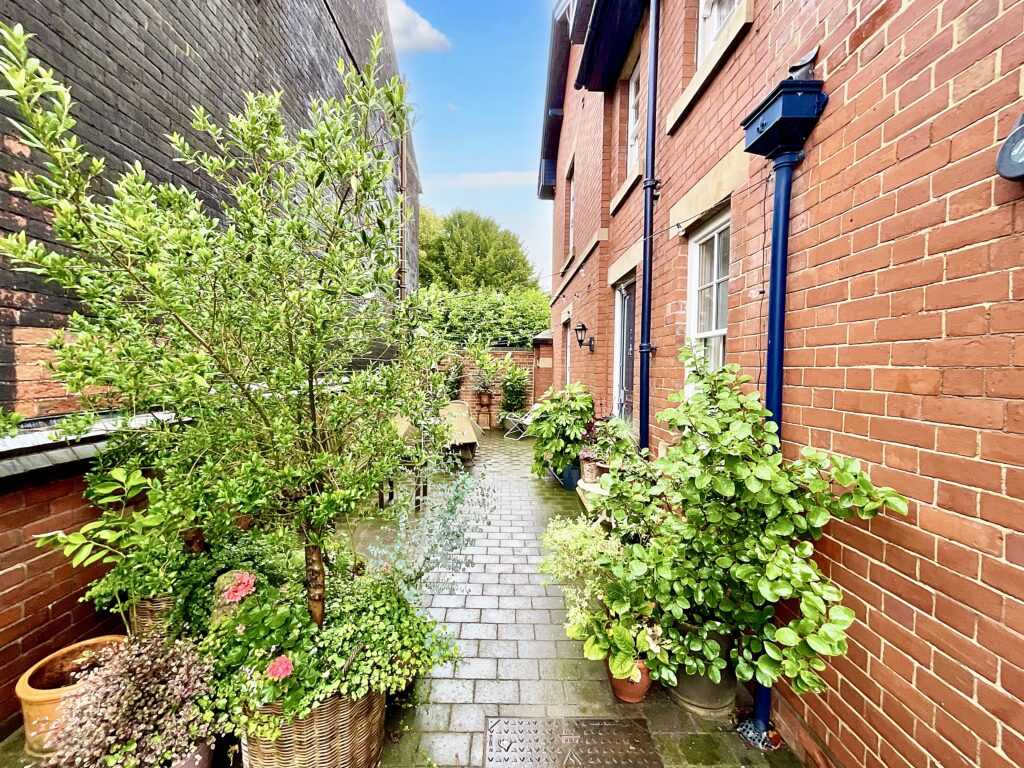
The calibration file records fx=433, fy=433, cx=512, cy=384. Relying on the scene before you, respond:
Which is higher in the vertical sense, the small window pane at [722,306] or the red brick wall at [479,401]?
the small window pane at [722,306]

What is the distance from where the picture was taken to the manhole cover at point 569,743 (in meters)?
2.02

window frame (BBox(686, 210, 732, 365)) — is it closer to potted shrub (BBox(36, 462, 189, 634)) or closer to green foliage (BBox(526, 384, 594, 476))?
green foliage (BBox(526, 384, 594, 476))

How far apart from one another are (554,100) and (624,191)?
23.2 ft

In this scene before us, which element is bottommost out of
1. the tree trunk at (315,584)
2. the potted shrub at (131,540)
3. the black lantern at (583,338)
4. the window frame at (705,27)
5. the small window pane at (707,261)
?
the tree trunk at (315,584)

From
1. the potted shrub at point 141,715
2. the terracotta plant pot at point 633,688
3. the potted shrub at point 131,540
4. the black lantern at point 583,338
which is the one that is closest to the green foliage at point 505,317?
the black lantern at point 583,338

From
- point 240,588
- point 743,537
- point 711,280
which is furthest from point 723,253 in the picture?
point 240,588

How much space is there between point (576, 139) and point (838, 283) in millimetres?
8045

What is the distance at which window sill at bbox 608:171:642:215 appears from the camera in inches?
187

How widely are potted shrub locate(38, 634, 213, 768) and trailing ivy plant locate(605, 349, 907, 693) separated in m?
1.81

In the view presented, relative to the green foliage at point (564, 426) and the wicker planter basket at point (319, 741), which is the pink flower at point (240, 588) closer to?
the wicker planter basket at point (319, 741)

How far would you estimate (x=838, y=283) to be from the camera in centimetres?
185

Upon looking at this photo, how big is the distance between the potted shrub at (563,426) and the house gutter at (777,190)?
330 centimetres

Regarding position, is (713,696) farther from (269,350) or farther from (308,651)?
(269,350)

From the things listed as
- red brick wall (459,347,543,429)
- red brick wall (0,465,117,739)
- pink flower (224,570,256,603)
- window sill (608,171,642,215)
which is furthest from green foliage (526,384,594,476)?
red brick wall (459,347,543,429)
